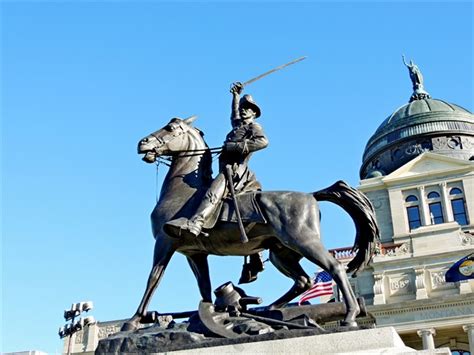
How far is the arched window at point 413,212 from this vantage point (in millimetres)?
49719

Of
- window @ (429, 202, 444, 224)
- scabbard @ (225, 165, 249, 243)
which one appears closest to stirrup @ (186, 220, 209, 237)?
scabbard @ (225, 165, 249, 243)

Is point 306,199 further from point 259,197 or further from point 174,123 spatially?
point 174,123

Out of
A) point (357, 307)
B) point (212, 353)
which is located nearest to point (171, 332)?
point (212, 353)

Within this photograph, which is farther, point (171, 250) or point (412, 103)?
point (412, 103)

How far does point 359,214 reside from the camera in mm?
8859

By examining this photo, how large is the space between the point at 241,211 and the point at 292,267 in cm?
102

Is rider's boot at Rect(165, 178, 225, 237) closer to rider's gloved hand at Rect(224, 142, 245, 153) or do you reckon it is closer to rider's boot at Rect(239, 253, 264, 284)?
rider's gloved hand at Rect(224, 142, 245, 153)

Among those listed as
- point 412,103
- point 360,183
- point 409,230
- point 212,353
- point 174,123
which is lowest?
point 212,353

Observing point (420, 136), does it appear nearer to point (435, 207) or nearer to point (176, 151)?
point (435, 207)

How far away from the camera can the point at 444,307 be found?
41.4 metres

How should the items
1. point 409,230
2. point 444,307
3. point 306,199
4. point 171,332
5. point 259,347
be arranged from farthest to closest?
point 409,230 → point 444,307 → point 306,199 → point 171,332 → point 259,347

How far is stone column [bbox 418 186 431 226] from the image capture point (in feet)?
161

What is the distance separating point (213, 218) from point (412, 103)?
51291 mm

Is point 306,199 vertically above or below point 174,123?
below
